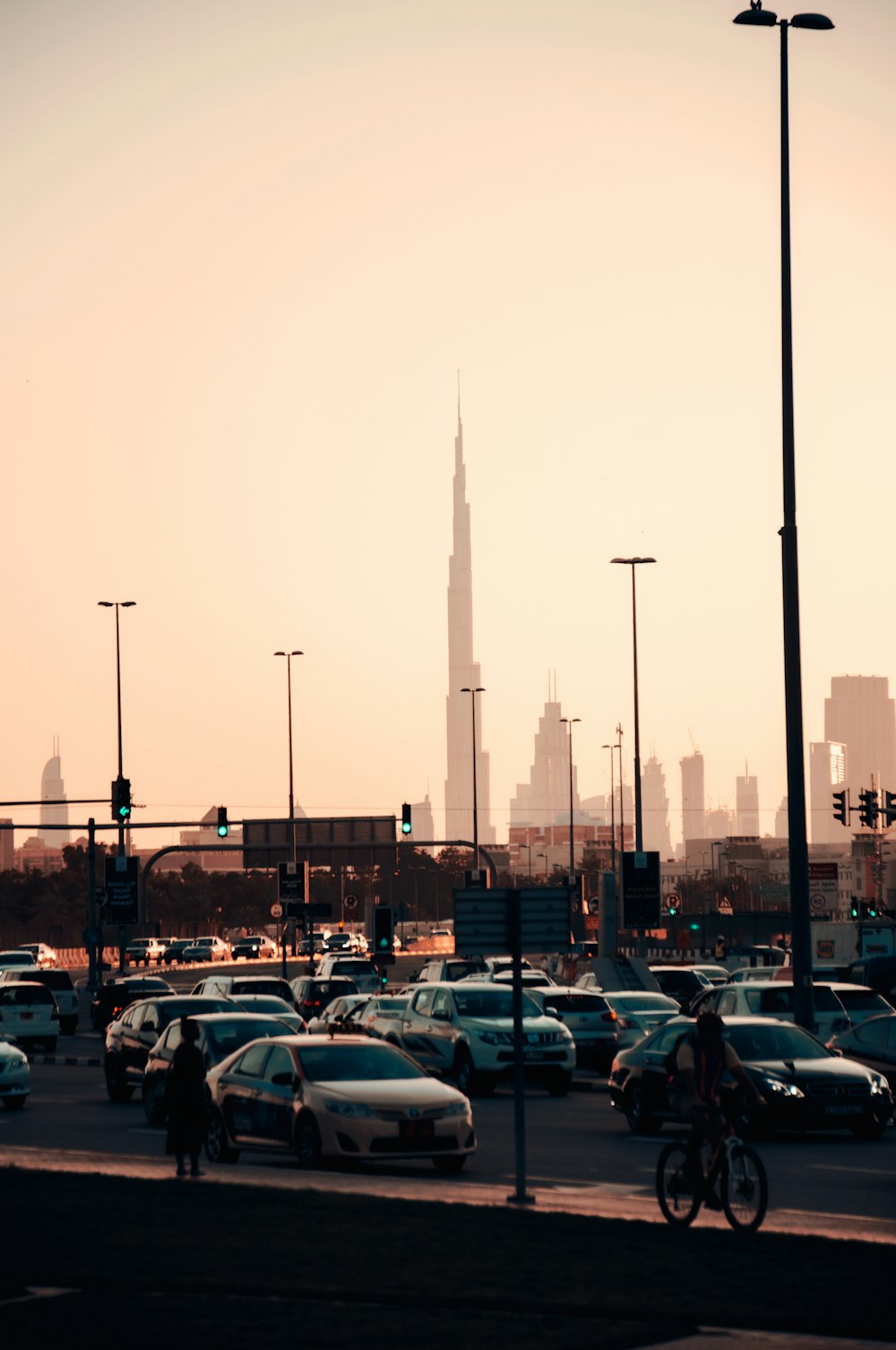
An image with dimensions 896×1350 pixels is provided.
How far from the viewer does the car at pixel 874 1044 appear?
26703mm

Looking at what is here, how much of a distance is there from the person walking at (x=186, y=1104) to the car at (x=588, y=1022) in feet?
53.5

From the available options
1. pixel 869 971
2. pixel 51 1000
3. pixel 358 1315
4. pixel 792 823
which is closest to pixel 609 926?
pixel 869 971

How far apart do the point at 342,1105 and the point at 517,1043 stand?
3242 millimetres

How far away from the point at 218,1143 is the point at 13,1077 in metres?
8.35

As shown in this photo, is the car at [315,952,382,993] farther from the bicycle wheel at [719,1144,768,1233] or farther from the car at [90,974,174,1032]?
the bicycle wheel at [719,1144,768,1233]

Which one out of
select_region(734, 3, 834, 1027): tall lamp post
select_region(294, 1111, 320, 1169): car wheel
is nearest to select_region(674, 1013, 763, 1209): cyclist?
select_region(294, 1111, 320, 1169): car wheel

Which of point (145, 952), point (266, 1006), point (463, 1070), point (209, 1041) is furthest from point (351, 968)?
point (145, 952)

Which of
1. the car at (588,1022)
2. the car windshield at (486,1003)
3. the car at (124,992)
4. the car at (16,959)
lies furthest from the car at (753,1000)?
the car at (16,959)

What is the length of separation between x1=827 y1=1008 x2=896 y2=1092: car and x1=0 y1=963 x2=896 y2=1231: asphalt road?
34.7 inches

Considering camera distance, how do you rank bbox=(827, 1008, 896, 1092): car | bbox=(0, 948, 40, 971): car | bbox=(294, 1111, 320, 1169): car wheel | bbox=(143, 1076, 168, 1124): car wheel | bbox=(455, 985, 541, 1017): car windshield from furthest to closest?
bbox=(0, 948, 40, 971): car < bbox=(455, 985, 541, 1017): car windshield < bbox=(143, 1076, 168, 1124): car wheel < bbox=(827, 1008, 896, 1092): car < bbox=(294, 1111, 320, 1169): car wheel

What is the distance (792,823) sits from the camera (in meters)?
28.1

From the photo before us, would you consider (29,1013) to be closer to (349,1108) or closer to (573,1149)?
(573,1149)

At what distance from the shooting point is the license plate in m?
20.5

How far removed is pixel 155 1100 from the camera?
27078 mm
